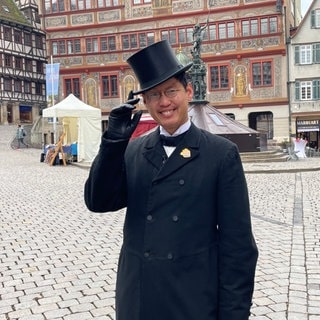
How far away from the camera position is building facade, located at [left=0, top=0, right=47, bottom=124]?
43.8 metres

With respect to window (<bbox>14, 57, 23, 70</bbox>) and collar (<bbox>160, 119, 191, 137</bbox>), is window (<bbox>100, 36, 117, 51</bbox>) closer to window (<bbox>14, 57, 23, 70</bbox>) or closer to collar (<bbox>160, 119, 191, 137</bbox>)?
window (<bbox>14, 57, 23, 70</bbox>)

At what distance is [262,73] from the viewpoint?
112ft

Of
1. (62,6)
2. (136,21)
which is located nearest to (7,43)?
(62,6)

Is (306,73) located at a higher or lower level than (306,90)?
higher

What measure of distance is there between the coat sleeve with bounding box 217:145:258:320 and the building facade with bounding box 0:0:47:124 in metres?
44.4

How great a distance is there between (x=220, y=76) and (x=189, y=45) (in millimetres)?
3560

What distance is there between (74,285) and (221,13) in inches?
1305

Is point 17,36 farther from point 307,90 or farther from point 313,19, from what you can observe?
point 307,90

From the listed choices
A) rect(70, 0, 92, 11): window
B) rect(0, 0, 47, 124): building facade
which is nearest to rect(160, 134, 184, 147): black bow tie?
rect(70, 0, 92, 11): window

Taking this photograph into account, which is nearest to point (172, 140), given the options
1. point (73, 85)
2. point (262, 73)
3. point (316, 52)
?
point (262, 73)

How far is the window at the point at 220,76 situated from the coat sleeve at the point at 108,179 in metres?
34.0

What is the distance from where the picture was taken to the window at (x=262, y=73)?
3403 cm

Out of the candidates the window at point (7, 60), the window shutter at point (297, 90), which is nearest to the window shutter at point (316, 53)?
the window shutter at point (297, 90)

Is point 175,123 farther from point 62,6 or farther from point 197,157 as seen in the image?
point 62,6
